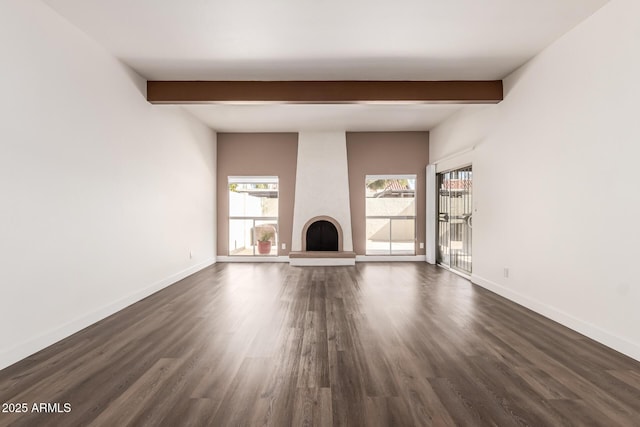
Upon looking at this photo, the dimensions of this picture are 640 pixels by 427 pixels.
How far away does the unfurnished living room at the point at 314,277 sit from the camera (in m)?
2.09

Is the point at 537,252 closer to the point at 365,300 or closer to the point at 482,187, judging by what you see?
the point at 482,187

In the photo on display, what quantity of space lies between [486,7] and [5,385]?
14.9ft

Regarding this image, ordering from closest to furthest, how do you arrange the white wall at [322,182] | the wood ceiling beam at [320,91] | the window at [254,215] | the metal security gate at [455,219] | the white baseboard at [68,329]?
1. the white baseboard at [68,329]
2. the wood ceiling beam at [320,91]
3. the metal security gate at [455,219]
4. the white wall at [322,182]
5. the window at [254,215]

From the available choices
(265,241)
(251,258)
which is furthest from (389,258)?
(251,258)

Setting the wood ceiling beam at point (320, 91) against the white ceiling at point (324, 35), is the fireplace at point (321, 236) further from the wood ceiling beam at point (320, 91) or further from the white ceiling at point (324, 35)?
the white ceiling at point (324, 35)

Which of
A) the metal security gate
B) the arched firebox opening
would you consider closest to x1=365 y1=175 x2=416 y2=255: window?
the metal security gate

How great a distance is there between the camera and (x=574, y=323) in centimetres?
319

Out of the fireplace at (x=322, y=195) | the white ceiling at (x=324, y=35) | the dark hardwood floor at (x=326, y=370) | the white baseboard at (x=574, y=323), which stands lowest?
the dark hardwood floor at (x=326, y=370)

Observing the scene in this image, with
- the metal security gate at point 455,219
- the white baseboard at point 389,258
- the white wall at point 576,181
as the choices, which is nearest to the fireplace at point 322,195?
the white baseboard at point 389,258

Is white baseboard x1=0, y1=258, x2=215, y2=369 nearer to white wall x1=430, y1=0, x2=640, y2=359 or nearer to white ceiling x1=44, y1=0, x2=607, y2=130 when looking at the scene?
white ceiling x1=44, y1=0, x2=607, y2=130

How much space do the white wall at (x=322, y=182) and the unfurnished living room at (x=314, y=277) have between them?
67.3 inches

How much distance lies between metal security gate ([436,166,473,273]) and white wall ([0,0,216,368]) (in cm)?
499

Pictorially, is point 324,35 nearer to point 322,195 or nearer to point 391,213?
point 322,195

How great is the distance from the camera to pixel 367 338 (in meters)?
2.94
